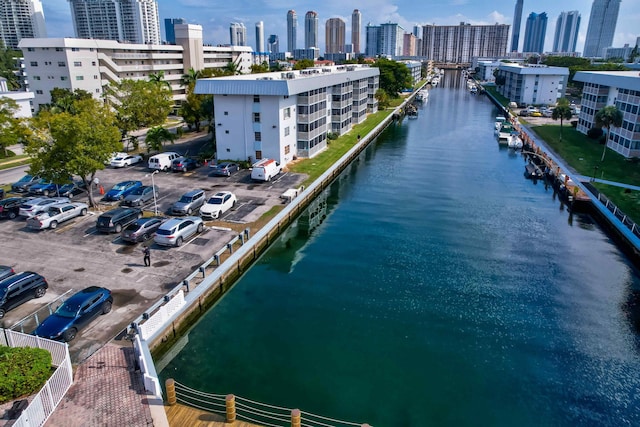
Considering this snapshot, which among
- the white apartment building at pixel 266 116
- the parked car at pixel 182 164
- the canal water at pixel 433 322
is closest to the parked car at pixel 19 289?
the canal water at pixel 433 322

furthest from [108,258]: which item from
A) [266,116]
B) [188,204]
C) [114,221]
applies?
[266,116]

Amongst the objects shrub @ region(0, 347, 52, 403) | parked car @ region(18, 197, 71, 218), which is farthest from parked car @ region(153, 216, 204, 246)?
shrub @ region(0, 347, 52, 403)

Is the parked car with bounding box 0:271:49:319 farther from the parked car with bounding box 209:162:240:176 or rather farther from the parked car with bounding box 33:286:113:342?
the parked car with bounding box 209:162:240:176

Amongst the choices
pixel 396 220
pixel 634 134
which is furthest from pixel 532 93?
pixel 396 220

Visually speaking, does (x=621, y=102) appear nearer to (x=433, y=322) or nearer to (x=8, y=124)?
(x=433, y=322)

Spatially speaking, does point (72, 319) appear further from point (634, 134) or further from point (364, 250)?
point (634, 134)

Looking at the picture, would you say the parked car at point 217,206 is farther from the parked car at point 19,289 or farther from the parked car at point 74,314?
the parked car at point 74,314
